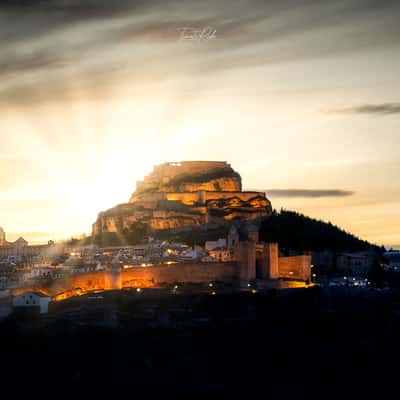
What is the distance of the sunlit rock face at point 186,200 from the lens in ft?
397

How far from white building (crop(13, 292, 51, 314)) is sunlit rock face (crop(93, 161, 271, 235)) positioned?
4684 cm

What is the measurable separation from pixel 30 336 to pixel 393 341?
67.0ft

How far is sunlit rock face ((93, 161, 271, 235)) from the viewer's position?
121 metres

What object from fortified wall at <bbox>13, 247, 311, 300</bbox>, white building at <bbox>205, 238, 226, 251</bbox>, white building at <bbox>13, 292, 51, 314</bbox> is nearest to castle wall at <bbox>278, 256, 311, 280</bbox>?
fortified wall at <bbox>13, 247, 311, 300</bbox>

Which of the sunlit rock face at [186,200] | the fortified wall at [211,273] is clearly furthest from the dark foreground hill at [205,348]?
the sunlit rock face at [186,200]

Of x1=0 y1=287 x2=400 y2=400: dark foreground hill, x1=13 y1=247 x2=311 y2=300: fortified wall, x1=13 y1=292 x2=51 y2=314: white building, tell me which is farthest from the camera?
x1=13 y1=247 x2=311 y2=300: fortified wall

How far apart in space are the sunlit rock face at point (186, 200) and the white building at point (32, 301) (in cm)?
4684

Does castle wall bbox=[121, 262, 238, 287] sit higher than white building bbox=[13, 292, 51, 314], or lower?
higher

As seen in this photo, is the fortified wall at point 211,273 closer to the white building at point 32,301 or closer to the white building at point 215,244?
the white building at point 32,301

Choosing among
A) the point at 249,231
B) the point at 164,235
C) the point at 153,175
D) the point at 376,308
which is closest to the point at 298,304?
the point at 376,308

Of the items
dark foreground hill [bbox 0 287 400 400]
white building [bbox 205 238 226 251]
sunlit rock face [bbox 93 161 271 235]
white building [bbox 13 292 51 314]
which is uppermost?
sunlit rock face [bbox 93 161 271 235]

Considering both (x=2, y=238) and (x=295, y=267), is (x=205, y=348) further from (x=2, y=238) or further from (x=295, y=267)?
(x=2, y=238)

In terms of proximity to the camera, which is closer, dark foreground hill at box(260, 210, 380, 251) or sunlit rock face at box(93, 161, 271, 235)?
dark foreground hill at box(260, 210, 380, 251)

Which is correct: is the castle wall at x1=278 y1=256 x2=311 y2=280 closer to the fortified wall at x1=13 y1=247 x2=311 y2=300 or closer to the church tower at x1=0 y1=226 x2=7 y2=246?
the fortified wall at x1=13 y1=247 x2=311 y2=300
